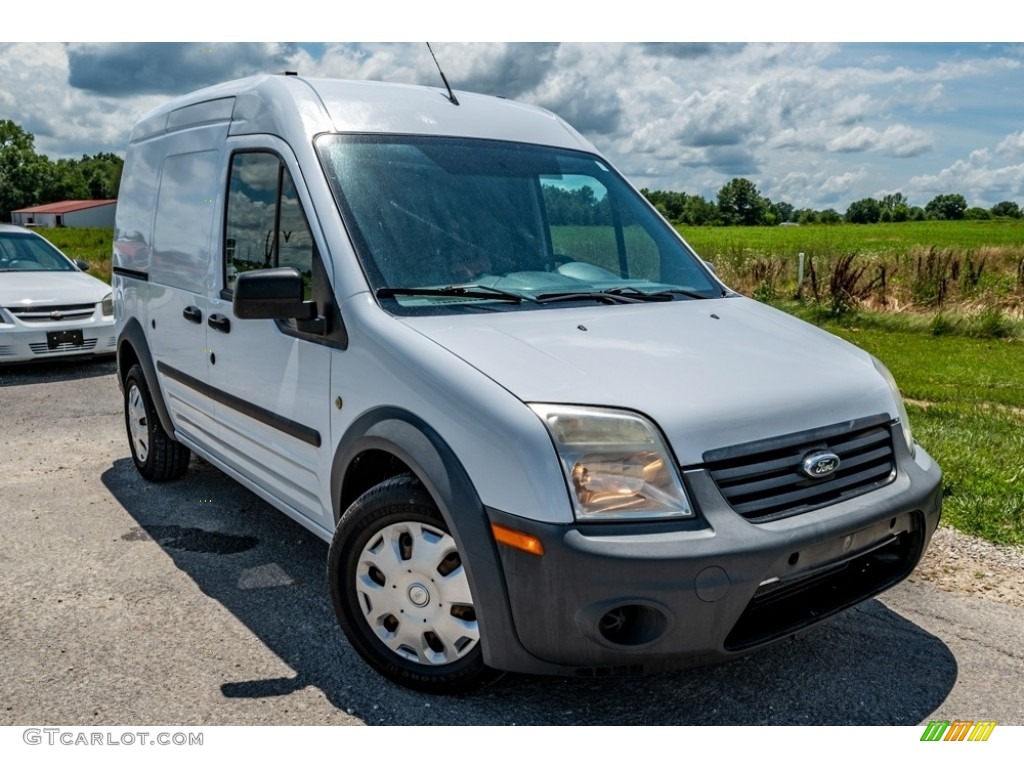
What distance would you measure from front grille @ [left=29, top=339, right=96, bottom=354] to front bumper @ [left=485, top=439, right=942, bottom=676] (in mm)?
8365

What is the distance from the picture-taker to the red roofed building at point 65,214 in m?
94.2

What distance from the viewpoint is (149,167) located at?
18.0 feet

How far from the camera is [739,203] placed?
1978 inches

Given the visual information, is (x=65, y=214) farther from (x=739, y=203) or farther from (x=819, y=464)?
(x=819, y=464)

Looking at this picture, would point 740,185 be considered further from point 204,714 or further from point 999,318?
point 204,714

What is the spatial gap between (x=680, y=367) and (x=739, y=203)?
49632 millimetres

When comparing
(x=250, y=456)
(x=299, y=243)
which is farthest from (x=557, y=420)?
(x=250, y=456)

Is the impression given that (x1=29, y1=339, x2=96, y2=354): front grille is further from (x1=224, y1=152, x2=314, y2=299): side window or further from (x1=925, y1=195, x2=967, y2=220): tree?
(x1=925, y1=195, x2=967, y2=220): tree

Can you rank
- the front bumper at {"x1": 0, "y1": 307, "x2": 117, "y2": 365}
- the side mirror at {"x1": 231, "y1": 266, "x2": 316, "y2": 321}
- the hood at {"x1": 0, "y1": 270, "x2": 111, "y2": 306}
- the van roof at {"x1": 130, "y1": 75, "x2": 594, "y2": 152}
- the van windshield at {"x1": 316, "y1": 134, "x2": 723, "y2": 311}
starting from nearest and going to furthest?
the side mirror at {"x1": 231, "y1": 266, "x2": 316, "y2": 321}, the van windshield at {"x1": 316, "y1": 134, "x2": 723, "y2": 311}, the van roof at {"x1": 130, "y1": 75, "x2": 594, "y2": 152}, the front bumper at {"x1": 0, "y1": 307, "x2": 117, "y2": 365}, the hood at {"x1": 0, "y1": 270, "x2": 111, "y2": 306}

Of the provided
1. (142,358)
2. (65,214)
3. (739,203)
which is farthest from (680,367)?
(65,214)

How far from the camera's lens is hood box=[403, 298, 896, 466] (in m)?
2.79

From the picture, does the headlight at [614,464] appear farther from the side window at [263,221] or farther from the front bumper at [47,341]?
the front bumper at [47,341]

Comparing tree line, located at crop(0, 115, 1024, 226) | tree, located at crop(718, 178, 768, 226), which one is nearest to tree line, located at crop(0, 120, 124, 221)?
tree line, located at crop(0, 115, 1024, 226)

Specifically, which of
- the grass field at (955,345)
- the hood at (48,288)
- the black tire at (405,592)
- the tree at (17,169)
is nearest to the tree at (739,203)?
the grass field at (955,345)
